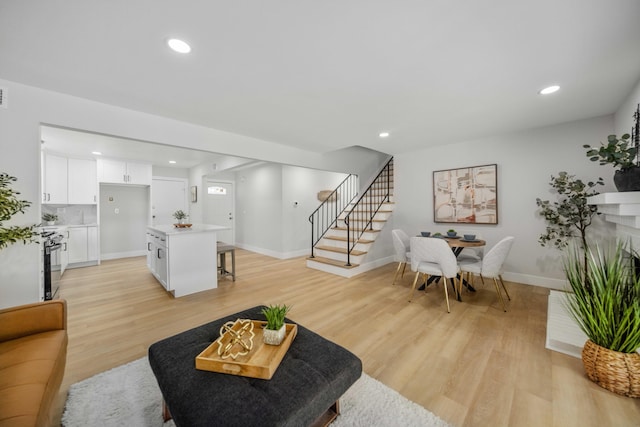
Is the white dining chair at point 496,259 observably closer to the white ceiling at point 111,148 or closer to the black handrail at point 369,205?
the black handrail at point 369,205

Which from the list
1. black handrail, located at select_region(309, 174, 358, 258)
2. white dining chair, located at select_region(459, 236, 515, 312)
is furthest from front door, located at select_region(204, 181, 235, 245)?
white dining chair, located at select_region(459, 236, 515, 312)

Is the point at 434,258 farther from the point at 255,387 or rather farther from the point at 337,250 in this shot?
the point at 255,387

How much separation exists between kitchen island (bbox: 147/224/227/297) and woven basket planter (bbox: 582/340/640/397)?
4.15m

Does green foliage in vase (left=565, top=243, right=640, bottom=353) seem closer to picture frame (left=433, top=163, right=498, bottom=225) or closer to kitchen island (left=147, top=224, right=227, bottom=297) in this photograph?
picture frame (left=433, top=163, right=498, bottom=225)

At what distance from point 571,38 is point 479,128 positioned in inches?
80.0

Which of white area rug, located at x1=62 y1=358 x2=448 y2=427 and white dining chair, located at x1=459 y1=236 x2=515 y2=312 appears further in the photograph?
white dining chair, located at x1=459 y1=236 x2=515 y2=312

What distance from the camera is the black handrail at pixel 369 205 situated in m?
5.11

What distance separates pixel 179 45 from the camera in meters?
1.70

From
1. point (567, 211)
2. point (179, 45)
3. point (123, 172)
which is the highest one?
point (179, 45)

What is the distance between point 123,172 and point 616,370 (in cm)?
784

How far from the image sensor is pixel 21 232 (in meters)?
1.84

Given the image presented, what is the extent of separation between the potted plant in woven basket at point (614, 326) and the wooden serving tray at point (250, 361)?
207cm

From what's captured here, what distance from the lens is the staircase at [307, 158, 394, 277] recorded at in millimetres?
4562

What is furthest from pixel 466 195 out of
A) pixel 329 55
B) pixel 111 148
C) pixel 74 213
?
pixel 74 213
